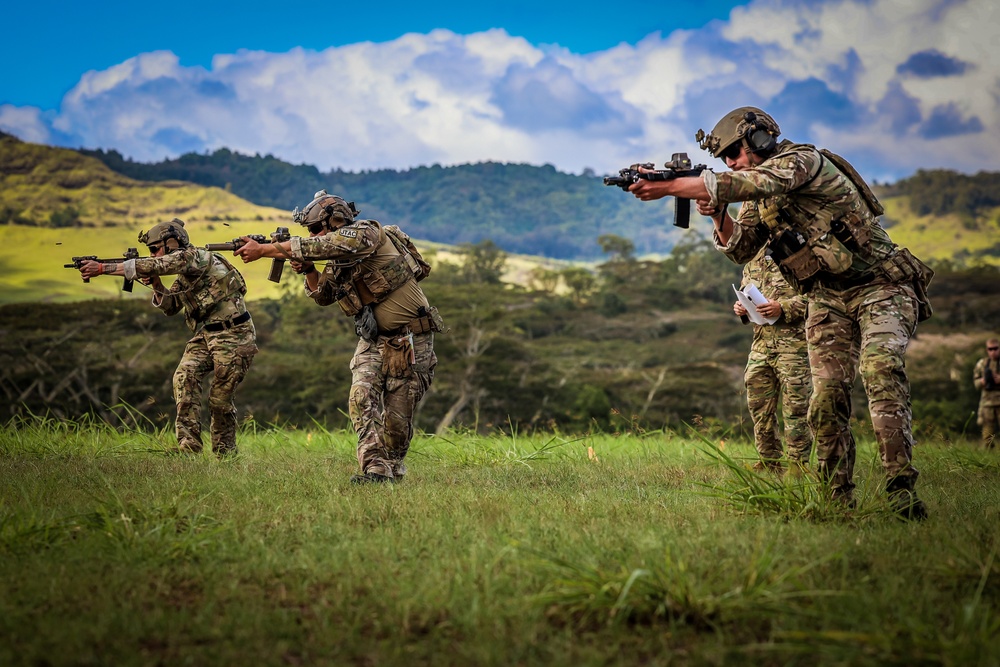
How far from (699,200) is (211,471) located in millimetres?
4430

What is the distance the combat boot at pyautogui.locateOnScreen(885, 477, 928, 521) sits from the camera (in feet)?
17.6

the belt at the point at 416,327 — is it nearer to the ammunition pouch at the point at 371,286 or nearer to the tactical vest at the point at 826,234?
the ammunition pouch at the point at 371,286

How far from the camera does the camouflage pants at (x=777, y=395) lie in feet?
24.7

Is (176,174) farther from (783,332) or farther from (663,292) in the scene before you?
(783,332)

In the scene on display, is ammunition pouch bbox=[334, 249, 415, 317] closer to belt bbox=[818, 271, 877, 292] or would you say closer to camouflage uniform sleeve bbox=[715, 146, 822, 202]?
camouflage uniform sleeve bbox=[715, 146, 822, 202]

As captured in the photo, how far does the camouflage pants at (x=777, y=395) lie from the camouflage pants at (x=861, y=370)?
177 centimetres

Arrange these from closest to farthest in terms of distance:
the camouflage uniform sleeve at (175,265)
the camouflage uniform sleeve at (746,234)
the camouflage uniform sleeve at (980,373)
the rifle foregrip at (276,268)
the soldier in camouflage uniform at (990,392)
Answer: the camouflage uniform sleeve at (746,234) < the rifle foregrip at (276,268) < the camouflage uniform sleeve at (175,265) < the soldier in camouflage uniform at (990,392) < the camouflage uniform sleeve at (980,373)

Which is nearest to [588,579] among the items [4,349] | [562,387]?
[562,387]

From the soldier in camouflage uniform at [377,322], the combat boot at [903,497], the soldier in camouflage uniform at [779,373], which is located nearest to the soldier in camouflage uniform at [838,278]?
the combat boot at [903,497]

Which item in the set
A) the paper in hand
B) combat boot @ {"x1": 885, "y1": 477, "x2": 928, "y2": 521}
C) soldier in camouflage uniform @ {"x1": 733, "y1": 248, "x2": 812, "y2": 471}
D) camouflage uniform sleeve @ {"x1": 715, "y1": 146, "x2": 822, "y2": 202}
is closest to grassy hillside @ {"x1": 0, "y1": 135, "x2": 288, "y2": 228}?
soldier in camouflage uniform @ {"x1": 733, "y1": 248, "x2": 812, "y2": 471}

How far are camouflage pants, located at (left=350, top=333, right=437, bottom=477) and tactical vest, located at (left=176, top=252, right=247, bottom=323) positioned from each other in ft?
7.40

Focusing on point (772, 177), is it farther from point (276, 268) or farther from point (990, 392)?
point (990, 392)

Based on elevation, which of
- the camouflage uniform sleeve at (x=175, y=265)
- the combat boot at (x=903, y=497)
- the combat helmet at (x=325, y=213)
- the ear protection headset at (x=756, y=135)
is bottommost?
the combat boot at (x=903, y=497)

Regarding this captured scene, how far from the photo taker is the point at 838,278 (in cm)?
570
